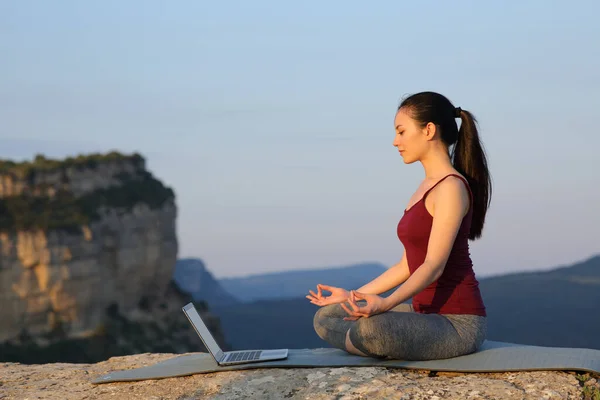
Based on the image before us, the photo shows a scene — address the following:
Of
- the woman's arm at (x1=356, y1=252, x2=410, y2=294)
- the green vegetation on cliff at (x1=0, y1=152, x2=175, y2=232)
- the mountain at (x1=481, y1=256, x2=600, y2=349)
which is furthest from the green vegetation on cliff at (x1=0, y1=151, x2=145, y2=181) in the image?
the woman's arm at (x1=356, y1=252, x2=410, y2=294)

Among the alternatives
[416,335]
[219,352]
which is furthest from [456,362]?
[219,352]

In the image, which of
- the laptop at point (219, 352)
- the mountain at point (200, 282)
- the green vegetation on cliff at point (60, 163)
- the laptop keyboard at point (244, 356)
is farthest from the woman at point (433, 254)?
the mountain at point (200, 282)

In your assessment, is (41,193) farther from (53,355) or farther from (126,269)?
(53,355)

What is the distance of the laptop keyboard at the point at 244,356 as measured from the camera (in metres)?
6.15

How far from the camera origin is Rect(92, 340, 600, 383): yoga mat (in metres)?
5.64

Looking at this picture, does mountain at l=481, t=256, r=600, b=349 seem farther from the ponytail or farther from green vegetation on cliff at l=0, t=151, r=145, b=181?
the ponytail

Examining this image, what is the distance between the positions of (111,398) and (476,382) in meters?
2.46

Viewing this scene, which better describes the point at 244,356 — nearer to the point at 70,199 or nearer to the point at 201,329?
the point at 201,329

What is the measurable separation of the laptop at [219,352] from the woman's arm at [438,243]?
1070mm

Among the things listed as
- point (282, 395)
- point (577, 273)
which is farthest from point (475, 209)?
point (577, 273)

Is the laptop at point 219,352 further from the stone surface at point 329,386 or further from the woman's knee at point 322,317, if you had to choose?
the woman's knee at point 322,317

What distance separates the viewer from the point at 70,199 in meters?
56.8

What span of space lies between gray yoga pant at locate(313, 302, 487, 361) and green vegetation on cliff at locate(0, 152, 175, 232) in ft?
161

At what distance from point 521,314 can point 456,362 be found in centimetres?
7024
